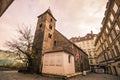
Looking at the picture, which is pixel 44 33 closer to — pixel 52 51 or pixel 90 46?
pixel 52 51

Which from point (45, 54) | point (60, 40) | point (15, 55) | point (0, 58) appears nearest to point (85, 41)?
point (60, 40)

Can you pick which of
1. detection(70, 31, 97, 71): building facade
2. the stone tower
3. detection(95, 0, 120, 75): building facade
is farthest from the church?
detection(70, 31, 97, 71): building facade

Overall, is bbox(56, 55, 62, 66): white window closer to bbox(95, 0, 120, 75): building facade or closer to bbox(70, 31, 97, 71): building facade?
bbox(95, 0, 120, 75): building facade

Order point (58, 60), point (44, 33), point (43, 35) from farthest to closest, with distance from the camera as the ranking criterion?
1. point (44, 33)
2. point (43, 35)
3. point (58, 60)

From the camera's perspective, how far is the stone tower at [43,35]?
58.7 feet

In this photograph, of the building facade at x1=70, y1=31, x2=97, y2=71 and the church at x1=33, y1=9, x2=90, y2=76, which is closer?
the church at x1=33, y1=9, x2=90, y2=76

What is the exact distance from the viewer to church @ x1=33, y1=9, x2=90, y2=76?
46.4 ft

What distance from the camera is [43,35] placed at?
61.7 feet

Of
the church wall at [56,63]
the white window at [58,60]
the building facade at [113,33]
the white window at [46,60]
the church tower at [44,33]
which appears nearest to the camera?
the church wall at [56,63]

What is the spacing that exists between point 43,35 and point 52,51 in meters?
5.17

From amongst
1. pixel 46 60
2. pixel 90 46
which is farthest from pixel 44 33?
pixel 90 46

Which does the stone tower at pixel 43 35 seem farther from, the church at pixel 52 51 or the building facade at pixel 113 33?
the building facade at pixel 113 33

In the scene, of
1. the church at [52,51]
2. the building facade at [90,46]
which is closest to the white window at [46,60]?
the church at [52,51]

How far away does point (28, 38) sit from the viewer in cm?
1948
